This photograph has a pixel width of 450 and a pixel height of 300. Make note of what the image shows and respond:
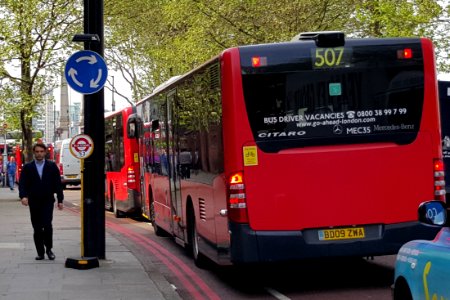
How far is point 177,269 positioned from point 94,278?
6.22ft

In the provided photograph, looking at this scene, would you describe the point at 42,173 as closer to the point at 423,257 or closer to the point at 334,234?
the point at 334,234

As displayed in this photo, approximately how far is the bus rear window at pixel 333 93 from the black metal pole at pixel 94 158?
3.69m

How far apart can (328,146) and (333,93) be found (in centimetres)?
59

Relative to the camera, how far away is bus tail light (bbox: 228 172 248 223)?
9.25 m

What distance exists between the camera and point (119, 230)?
1969 centimetres

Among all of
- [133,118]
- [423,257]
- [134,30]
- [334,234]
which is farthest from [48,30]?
[423,257]

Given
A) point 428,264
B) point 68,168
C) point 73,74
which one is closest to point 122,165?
point 73,74

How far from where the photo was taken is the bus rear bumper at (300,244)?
9.21 metres

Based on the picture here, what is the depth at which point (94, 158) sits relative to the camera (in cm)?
1232

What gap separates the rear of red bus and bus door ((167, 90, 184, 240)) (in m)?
3.88

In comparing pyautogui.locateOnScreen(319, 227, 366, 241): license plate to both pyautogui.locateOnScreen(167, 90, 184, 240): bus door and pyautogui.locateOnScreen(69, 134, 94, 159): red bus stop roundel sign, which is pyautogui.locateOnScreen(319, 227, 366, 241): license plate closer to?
pyautogui.locateOnScreen(69, 134, 94, 159): red bus stop roundel sign

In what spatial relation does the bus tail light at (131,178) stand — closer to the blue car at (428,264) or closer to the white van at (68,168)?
the blue car at (428,264)

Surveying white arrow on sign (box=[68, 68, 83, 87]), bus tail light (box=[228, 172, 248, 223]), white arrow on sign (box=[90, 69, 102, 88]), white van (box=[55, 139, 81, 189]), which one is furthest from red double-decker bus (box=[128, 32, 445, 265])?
white van (box=[55, 139, 81, 189])

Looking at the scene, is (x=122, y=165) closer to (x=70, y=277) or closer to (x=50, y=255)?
(x=50, y=255)
